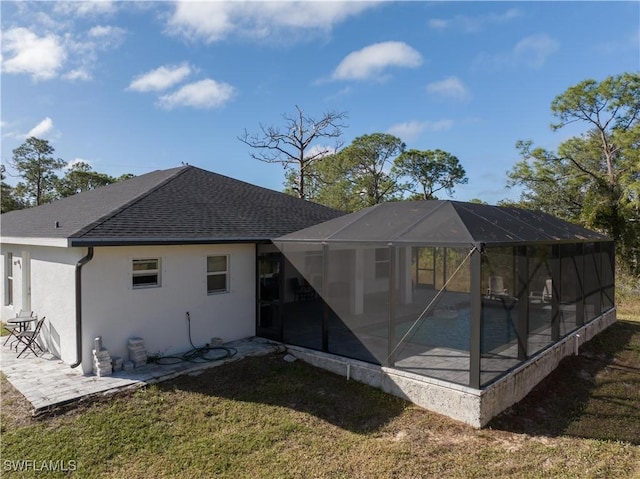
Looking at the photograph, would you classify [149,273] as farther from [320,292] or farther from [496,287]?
[496,287]

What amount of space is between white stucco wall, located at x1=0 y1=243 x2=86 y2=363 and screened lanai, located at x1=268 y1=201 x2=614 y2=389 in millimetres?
3916

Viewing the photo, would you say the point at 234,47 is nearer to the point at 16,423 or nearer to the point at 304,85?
the point at 304,85

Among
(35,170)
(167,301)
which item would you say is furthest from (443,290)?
(35,170)

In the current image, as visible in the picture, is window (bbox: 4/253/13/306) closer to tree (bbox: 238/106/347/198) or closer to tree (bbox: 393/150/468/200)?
tree (bbox: 238/106/347/198)

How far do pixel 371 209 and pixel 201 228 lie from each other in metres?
3.99

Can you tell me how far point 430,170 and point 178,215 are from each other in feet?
73.5

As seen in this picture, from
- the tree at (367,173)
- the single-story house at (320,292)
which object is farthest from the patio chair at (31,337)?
the tree at (367,173)

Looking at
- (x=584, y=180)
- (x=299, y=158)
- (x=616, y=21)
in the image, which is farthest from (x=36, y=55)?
(x=584, y=180)

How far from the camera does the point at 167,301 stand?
8.06m

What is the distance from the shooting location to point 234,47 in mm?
14852

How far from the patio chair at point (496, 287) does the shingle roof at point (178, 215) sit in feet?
18.0

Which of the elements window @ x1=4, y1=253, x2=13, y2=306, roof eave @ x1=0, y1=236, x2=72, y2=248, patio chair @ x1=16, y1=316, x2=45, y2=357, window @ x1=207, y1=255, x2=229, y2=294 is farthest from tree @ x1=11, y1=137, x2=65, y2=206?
window @ x1=207, y1=255, x2=229, y2=294

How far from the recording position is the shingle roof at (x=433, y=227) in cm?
639

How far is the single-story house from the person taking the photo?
6.61 meters
